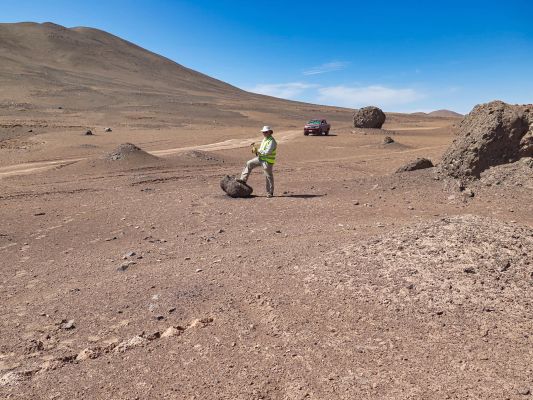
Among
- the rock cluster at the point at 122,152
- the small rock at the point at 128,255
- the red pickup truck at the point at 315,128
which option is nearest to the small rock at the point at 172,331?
the small rock at the point at 128,255

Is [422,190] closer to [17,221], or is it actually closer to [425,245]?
[425,245]

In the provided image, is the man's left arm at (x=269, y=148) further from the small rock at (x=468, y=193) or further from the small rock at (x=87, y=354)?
the small rock at (x=87, y=354)

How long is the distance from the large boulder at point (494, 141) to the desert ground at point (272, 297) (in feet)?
1.81

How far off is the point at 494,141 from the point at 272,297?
9.07 metres

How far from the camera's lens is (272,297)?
215 inches

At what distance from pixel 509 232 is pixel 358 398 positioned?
3.79m

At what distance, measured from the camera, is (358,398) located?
364 cm

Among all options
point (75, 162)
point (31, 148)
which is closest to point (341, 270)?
point (75, 162)

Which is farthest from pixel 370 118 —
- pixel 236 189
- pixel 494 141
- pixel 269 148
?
pixel 236 189

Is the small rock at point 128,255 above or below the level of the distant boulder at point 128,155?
above

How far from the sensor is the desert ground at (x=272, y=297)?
3.97 metres

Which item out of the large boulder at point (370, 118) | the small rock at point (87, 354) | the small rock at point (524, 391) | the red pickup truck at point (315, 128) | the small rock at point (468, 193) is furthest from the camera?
the large boulder at point (370, 118)

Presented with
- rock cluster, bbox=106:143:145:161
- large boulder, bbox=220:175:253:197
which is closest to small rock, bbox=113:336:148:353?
large boulder, bbox=220:175:253:197

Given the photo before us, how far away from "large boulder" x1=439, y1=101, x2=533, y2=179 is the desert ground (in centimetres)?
55
